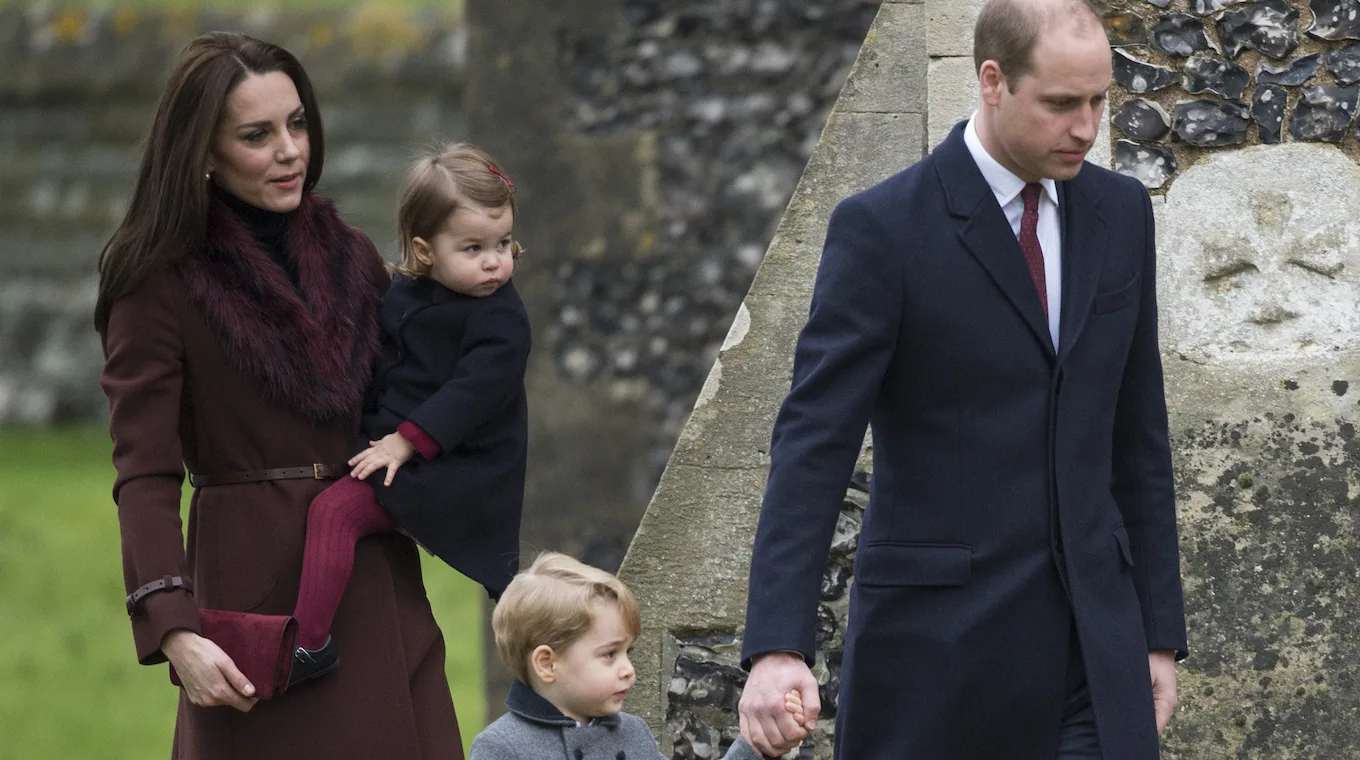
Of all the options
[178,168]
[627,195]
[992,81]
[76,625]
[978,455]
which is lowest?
[76,625]

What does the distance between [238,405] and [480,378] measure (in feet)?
1.23

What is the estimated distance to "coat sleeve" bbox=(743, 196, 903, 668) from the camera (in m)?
3.16

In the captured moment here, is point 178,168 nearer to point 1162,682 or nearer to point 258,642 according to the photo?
point 258,642

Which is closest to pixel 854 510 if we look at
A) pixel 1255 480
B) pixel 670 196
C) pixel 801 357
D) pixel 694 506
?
pixel 694 506

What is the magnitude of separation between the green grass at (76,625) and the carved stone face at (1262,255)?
580cm

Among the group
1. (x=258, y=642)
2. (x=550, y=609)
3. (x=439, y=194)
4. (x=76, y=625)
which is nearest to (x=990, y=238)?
(x=550, y=609)

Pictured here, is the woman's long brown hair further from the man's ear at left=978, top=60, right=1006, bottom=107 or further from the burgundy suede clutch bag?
the man's ear at left=978, top=60, right=1006, bottom=107

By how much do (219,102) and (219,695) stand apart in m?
0.90

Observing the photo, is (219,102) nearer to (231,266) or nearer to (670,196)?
(231,266)

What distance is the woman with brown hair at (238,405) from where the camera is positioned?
3527 mm

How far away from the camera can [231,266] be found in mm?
3602

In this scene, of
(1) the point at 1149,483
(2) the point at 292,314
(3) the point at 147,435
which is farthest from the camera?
(2) the point at 292,314

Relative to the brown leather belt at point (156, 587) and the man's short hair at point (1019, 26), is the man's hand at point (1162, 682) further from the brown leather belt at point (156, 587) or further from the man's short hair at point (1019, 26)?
the brown leather belt at point (156, 587)

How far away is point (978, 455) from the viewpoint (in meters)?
3.16
